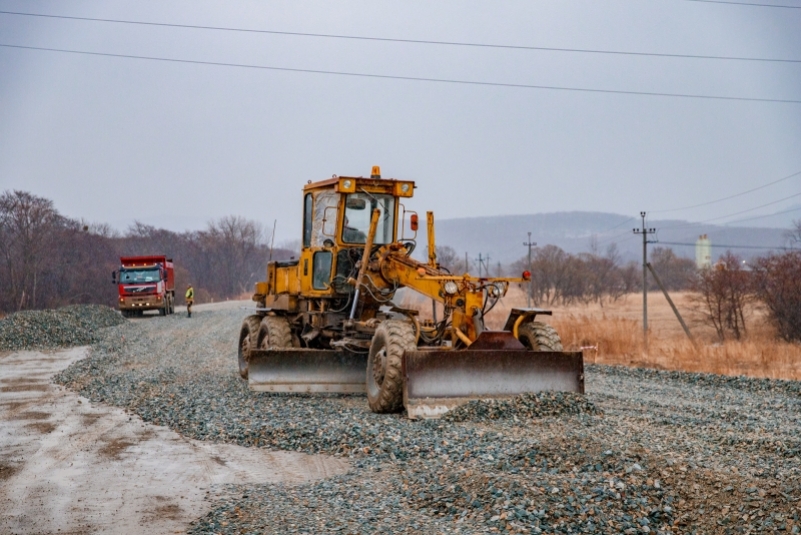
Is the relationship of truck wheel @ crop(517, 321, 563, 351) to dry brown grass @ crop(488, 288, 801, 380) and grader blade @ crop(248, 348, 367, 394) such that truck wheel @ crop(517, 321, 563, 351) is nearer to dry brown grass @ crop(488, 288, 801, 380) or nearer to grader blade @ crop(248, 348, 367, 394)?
grader blade @ crop(248, 348, 367, 394)

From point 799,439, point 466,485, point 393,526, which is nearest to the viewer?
point 393,526

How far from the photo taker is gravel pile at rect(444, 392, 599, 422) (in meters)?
10.5

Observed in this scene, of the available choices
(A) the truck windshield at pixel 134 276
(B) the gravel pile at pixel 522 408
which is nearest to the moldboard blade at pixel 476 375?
(B) the gravel pile at pixel 522 408

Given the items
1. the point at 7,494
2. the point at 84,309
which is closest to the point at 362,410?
the point at 7,494

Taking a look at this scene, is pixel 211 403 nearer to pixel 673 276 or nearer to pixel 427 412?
pixel 427 412

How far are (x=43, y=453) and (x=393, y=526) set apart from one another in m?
5.23

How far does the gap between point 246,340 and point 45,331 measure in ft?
49.0

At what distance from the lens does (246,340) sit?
16.5 m

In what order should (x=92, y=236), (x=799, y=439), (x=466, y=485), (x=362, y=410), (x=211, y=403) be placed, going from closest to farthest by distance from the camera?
1. (x=466, y=485)
2. (x=799, y=439)
3. (x=362, y=410)
4. (x=211, y=403)
5. (x=92, y=236)

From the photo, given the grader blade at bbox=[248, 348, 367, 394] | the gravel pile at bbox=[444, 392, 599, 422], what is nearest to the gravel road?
the gravel pile at bbox=[444, 392, 599, 422]

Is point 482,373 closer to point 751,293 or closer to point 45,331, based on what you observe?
point 45,331

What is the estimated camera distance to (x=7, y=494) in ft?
26.0

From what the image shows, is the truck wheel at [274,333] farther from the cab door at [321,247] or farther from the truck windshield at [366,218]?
the truck windshield at [366,218]

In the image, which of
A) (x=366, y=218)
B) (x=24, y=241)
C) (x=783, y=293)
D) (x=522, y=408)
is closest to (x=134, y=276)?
(x=24, y=241)
